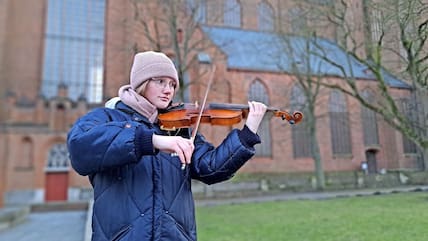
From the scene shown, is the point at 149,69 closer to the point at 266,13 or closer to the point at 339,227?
the point at 339,227

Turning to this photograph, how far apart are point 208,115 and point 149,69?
600 millimetres

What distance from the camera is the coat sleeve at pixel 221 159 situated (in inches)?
61.6

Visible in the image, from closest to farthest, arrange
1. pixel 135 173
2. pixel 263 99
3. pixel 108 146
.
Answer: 1. pixel 108 146
2. pixel 135 173
3. pixel 263 99

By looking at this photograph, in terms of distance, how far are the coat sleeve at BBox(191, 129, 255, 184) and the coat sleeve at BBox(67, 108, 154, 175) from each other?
0.42m

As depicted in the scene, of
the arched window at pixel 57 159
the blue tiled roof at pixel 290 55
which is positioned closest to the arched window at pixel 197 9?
the blue tiled roof at pixel 290 55

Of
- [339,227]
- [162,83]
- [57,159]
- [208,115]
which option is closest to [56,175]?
[57,159]

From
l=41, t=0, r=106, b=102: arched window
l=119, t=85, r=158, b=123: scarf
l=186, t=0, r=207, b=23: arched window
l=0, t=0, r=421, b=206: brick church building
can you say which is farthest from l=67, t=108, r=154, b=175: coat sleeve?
l=41, t=0, r=106, b=102: arched window

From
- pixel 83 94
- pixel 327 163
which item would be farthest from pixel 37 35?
pixel 327 163

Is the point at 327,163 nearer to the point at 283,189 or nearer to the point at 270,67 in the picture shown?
the point at 283,189

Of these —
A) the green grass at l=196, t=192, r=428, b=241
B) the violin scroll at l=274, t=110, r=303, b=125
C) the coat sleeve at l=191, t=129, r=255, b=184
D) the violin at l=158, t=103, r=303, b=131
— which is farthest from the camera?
the green grass at l=196, t=192, r=428, b=241

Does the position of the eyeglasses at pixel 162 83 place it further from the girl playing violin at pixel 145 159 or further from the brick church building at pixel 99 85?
the brick church building at pixel 99 85

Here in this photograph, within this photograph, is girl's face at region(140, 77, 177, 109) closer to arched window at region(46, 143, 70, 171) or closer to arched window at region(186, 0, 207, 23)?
arched window at region(186, 0, 207, 23)

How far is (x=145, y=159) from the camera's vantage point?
1.48 meters

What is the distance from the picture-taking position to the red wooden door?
20219 mm
